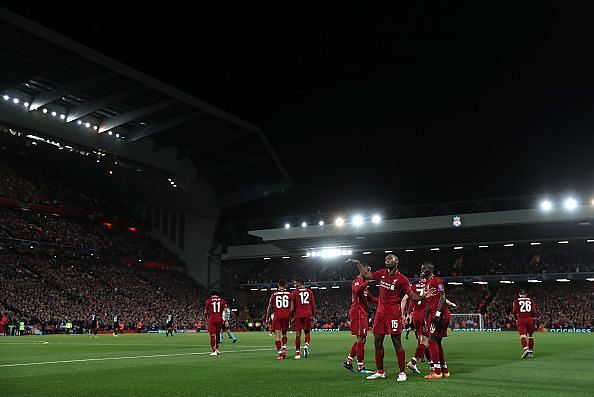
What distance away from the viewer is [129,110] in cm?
5816

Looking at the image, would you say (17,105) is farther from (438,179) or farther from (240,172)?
(438,179)

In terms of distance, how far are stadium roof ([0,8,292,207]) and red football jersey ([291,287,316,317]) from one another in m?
32.4

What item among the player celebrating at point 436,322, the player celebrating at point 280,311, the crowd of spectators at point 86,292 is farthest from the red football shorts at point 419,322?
the crowd of spectators at point 86,292

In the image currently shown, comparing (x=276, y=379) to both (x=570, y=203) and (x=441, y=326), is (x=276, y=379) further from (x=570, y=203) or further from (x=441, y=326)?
(x=570, y=203)

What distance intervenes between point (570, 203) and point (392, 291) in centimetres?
5174

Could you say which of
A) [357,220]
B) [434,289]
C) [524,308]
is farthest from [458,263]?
[434,289]

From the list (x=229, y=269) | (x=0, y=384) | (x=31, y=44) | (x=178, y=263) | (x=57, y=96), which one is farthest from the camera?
(x=229, y=269)

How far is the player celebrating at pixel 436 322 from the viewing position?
12.7 m

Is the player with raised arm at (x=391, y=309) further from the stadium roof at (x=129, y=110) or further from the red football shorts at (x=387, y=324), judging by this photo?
the stadium roof at (x=129, y=110)

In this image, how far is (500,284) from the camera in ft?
230

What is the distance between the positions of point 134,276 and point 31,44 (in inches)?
1134

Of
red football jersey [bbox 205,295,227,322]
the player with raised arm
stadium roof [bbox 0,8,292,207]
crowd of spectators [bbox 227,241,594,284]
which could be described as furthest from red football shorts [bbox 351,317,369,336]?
crowd of spectators [bbox 227,241,594,284]

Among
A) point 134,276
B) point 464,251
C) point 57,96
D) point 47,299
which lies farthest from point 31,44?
point 464,251

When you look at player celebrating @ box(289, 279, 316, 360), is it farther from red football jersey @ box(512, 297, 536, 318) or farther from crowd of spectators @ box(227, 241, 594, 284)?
crowd of spectators @ box(227, 241, 594, 284)
